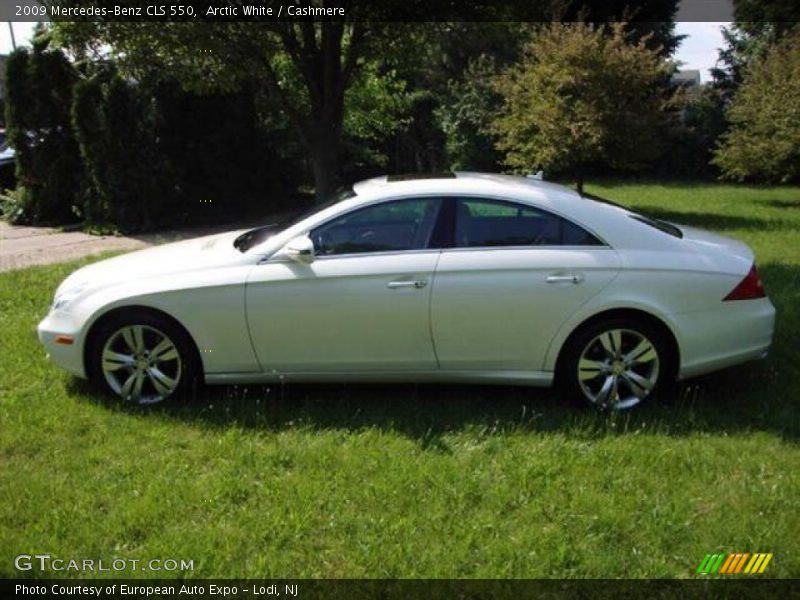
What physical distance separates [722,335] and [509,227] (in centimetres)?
145

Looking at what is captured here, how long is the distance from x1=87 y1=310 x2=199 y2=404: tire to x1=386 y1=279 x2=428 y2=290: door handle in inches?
51.3

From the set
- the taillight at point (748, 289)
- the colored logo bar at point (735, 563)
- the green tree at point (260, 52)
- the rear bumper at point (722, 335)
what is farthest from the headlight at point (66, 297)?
the green tree at point (260, 52)

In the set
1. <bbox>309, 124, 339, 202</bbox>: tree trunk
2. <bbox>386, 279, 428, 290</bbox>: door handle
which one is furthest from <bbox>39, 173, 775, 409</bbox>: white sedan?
<bbox>309, 124, 339, 202</bbox>: tree trunk

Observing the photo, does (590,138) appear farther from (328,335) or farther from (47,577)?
(47,577)

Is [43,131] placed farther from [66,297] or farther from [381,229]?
[381,229]

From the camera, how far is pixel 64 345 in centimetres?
480

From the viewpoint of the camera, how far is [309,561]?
124 inches

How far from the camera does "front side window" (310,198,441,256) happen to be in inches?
185

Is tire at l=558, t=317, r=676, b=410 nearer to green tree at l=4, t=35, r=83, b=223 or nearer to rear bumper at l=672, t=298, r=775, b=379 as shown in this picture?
rear bumper at l=672, t=298, r=775, b=379

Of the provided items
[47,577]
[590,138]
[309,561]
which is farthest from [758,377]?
[590,138]

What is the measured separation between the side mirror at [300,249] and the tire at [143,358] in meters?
0.84

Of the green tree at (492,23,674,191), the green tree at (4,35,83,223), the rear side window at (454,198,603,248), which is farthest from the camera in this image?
the green tree at (4,35,83,223)

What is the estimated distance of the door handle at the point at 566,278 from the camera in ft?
14.9

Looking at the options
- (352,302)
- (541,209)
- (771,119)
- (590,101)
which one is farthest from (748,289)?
(771,119)
